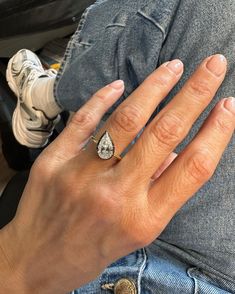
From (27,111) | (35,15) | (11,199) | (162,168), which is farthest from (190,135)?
(35,15)

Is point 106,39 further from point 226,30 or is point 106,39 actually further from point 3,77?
point 3,77

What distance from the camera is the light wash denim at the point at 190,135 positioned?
635mm

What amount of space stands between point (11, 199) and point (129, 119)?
372mm

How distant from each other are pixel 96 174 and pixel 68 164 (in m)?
0.05

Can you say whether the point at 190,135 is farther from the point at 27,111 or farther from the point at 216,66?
the point at 27,111

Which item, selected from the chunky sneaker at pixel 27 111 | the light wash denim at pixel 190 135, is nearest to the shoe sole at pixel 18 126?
the chunky sneaker at pixel 27 111

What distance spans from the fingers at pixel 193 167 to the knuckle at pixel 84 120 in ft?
0.45

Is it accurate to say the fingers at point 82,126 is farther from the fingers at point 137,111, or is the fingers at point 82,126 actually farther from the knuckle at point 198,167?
the knuckle at point 198,167

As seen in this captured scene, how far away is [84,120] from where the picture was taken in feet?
1.77

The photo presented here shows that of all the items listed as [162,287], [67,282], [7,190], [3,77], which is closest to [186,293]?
[162,287]

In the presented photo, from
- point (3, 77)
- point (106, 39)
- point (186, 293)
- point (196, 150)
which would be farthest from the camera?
point (3, 77)

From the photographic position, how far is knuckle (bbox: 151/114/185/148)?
457 millimetres

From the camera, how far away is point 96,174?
47cm

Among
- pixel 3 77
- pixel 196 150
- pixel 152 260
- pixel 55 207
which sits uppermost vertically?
pixel 196 150
